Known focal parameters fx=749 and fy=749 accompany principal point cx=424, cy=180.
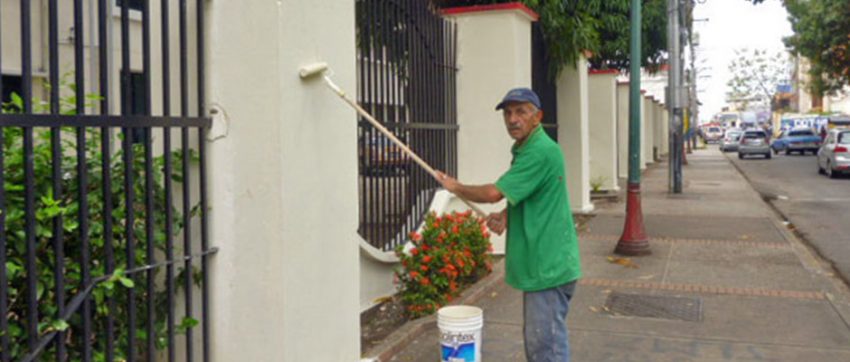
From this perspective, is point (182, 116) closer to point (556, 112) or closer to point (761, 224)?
point (556, 112)

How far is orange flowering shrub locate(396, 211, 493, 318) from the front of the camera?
20.2 feet

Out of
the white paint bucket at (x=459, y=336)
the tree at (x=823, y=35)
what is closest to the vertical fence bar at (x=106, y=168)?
the white paint bucket at (x=459, y=336)

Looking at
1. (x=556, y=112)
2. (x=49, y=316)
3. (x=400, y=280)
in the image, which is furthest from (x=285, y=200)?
(x=556, y=112)

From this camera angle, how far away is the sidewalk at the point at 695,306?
5.38 m

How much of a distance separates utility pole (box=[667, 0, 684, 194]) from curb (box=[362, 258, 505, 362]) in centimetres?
1157

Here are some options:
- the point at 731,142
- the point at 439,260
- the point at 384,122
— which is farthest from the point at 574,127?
the point at 731,142

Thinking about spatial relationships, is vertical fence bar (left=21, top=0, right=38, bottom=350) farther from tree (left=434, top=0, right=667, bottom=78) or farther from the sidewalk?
tree (left=434, top=0, right=667, bottom=78)

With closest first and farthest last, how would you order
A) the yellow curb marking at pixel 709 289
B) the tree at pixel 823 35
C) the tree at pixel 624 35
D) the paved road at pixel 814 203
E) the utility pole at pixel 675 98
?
the yellow curb marking at pixel 709 289
the paved road at pixel 814 203
the tree at pixel 624 35
the utility pole at pixel 675 98
the tree at pixel 823 35

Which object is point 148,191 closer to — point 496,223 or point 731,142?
point 496,223

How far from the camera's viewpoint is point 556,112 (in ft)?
41.8

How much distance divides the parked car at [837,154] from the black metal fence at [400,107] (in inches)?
726

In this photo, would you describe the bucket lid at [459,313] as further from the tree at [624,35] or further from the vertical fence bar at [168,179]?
the tree at [624,35]

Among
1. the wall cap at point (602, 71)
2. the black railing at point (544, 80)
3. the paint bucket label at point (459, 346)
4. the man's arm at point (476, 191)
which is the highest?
the wall cap at point (602, 71)

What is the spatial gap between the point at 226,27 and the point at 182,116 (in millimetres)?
514
